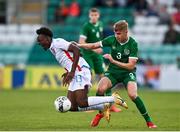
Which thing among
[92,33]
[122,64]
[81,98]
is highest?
[92,33]

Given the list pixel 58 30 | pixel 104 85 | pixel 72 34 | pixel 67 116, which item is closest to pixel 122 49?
pixel 104 85

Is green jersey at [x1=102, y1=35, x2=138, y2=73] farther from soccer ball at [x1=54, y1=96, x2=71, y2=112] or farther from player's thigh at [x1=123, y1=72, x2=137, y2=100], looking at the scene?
soccer ball at [x1=54, y1=96, x2=71, y2=112]

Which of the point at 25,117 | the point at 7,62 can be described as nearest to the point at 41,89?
the point at 7,62

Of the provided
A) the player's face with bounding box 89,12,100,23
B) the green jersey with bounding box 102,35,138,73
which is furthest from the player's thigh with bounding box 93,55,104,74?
the green jersey with bounding box 102,35,138,73

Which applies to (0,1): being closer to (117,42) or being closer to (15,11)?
(15,11)

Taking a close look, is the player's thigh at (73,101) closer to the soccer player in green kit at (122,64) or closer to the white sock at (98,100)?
the white sock at (98,100)

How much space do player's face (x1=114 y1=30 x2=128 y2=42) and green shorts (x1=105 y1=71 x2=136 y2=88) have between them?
2.37 feet

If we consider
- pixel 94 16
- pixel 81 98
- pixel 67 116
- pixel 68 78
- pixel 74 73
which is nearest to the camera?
pixel 68 78

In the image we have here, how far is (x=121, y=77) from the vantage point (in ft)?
46.5

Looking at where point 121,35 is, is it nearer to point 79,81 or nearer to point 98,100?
point 79,81

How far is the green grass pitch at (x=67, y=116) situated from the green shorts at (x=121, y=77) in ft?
2.80

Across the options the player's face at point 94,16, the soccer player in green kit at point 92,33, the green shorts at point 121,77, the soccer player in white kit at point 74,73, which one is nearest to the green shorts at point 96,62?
the soccer player in green kit at point 92,33

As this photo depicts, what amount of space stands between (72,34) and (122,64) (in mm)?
17106

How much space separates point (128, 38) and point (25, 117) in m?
3.25
